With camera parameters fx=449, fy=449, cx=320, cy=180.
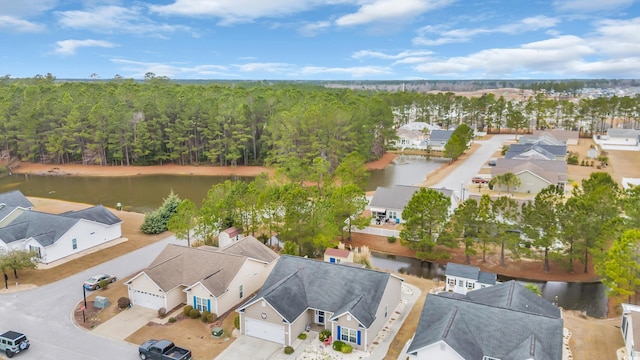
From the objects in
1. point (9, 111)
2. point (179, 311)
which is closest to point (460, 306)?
point (179, 311)

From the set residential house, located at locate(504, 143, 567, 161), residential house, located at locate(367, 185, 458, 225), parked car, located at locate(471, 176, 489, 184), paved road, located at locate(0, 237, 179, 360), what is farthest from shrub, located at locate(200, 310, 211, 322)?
residential house, located at locate(504, 143, 567, 161)

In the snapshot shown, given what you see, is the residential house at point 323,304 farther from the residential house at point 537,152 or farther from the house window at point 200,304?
the residential house at point 537,152

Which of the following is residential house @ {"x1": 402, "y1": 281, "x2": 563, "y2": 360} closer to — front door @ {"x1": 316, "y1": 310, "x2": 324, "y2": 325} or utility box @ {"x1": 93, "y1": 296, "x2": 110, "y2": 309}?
front door @ {"x1": 316, "y1": 310, "x2": 324, "y2": 325}

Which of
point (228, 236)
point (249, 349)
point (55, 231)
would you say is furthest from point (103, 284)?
point (249, 349)

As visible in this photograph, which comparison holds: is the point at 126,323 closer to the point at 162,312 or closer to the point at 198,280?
the point at 162,312

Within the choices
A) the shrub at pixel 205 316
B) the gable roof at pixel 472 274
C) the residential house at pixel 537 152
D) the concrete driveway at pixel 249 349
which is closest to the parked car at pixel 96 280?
the shrub at pixel 205 316

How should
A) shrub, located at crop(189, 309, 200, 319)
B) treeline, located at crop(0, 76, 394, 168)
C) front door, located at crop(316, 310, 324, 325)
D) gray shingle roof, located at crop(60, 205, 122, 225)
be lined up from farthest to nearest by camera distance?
treeline, located at crop(0, 76, 394, 168) < gray shingle roof, located at crop(60, 205, 122, 225) < shrub, located at crop(189, 309, 200, 319) < front door, located at crop(316, 310, 324, 325)
